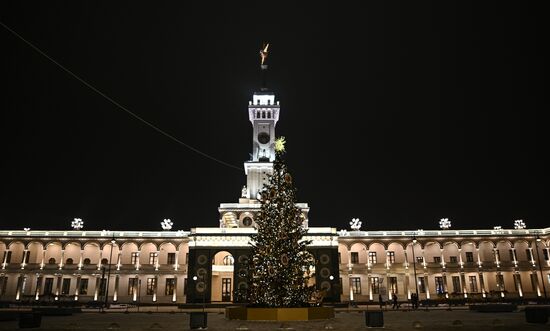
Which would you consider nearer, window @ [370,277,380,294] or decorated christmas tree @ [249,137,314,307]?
decorated christmas tree @ [249,137,314,307]

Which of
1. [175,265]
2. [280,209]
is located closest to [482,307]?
[280,209]

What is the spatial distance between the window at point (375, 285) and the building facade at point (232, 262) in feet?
0.48

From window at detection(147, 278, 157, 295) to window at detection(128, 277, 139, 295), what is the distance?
1709 millimetres

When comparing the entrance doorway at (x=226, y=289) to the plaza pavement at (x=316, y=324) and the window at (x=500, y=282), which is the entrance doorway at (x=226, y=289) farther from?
the window at (x=500, y=282)

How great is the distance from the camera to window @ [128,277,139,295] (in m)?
61.6

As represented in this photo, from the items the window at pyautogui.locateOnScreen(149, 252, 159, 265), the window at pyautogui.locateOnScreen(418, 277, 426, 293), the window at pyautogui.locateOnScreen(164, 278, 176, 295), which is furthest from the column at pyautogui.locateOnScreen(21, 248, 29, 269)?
the window at pyautogui.locateOnScreen(418, 277, 426, 293)

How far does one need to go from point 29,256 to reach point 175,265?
926 inches

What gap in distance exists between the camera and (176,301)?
5978cm

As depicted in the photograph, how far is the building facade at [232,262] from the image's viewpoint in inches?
2402

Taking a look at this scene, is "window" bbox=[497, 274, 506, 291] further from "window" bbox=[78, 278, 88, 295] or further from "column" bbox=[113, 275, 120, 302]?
"window" bbox=[78, 278, 88, 295]

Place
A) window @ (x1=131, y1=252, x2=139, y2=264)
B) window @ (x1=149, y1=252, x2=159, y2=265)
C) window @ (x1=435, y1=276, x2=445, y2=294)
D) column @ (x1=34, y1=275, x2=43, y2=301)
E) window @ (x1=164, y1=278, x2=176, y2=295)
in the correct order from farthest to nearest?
window @ (x1=149, y1=252, x2=159, y2=265), window @ (x1=131, y1=252, x2=139, y2=264), window @ (x1=435, y1=276, x2=445, y2=294), window @ (x1=164, y1=278, x2=176, y2=295), column @ (x1=34, y1=275, x2=43, y2=301)

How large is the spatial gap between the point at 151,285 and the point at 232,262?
1371 centimetres

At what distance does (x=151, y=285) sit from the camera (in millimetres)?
62375

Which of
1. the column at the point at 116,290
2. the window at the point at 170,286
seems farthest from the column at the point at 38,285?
the window at the point at 170,286
